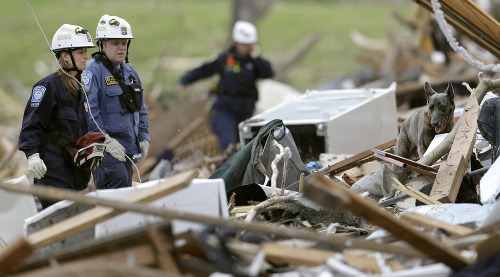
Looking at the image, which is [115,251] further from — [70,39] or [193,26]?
[193,26]

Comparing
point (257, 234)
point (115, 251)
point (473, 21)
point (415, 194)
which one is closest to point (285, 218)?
Result: point (415, 194)

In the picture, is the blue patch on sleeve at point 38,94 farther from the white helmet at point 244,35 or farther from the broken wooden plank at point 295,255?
the white helmet at point 244,35

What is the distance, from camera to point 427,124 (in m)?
7.25

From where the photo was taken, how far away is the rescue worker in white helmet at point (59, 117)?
7.00 meters

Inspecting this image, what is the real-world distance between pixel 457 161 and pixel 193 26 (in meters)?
18.1

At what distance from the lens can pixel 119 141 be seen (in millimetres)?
7703

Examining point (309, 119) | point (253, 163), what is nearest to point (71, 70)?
point (253, 163)

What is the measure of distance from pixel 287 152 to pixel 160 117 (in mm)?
6110

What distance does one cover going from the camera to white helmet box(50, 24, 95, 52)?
724cm

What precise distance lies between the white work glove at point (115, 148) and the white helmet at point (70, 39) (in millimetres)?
679

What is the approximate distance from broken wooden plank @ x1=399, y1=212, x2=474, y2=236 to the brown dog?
164 cm

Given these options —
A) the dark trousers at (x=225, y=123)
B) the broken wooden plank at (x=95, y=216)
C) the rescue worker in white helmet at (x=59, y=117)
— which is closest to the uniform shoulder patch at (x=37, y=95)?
the rescue worker in white helmet at (x=59, y=117)

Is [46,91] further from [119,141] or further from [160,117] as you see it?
[160,117]

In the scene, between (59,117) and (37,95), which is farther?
(59,117)
